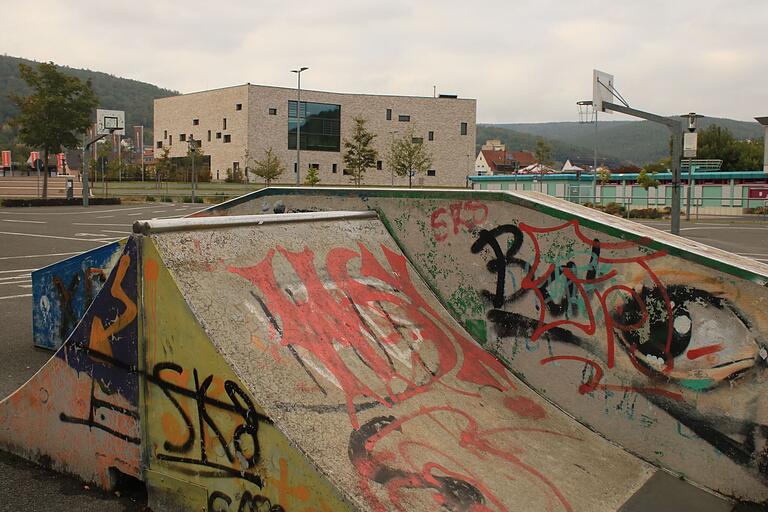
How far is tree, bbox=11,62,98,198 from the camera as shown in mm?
39719

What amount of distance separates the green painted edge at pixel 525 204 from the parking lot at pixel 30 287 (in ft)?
9.89

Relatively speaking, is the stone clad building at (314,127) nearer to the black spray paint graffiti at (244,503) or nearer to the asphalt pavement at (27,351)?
the asphalt pavement at (27,351)

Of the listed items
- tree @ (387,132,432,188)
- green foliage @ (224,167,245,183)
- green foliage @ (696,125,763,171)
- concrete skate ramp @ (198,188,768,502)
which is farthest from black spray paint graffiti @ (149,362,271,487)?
green foliage @ (696,125,763,171)

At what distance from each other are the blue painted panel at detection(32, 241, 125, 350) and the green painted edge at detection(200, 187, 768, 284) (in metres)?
1.95

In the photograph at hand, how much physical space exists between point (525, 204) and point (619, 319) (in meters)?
1.10

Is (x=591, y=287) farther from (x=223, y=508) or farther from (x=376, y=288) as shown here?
(x=223, y=508)

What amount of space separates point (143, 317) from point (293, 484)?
1325 mm

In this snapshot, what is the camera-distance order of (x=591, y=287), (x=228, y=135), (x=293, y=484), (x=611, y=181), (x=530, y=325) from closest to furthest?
(x=293, y=484) → (x=591, y=287) → (x=530, y=325) → (x=611, y=181) → (x=228, y=135)

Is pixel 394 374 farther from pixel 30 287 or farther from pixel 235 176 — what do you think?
pixel 235 176

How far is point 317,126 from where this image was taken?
68438mm

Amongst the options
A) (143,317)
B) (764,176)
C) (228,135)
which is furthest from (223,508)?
(228,135)

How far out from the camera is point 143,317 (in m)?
3.73

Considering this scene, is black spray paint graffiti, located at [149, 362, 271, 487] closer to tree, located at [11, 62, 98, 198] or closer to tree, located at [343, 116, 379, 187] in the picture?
tree, located at [11, 62, 98, 198]

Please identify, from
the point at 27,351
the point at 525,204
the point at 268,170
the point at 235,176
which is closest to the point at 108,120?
the point at 268,170
